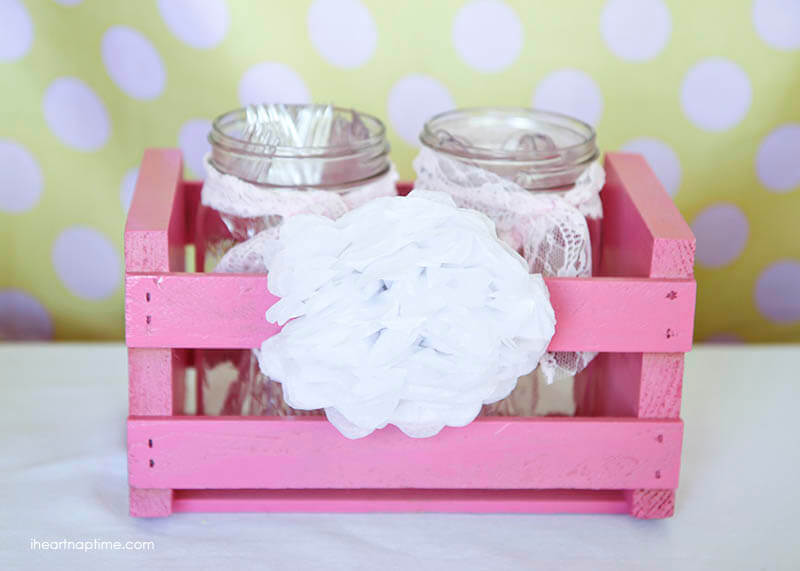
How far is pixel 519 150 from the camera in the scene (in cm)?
67

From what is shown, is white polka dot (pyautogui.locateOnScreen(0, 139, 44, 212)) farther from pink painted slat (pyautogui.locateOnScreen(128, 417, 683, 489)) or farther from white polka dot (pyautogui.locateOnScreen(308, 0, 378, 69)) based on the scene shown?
pink painted slat (pyautogui.locateOnScreen(128, 417, 683, 489))

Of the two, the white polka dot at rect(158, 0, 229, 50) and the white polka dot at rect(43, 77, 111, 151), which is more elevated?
the white polka dot at rect(158, 0, 229, 50)

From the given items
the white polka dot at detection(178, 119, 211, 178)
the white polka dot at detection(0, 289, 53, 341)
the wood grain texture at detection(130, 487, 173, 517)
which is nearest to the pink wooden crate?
the wood grain texture at detection(130, 487, 173, 517)

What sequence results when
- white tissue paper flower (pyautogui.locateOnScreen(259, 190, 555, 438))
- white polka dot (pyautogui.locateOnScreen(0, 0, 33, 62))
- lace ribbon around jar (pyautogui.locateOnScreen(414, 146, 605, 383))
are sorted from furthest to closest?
white polka dot (pyautogui.locateOnScreen(0, 0, 33, 62)), lace ribbon around jar (pyautogui.locateOnScreen(414, 146, 605, 383)), white tissue paper flower (pyautogui.locateOnScreen(259, 190, 555, 438))

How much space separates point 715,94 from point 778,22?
3.2 inches

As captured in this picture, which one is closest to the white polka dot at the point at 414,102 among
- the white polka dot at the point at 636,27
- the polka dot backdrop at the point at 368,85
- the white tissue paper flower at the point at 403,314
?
the polka dot backdrop at the point at 368,85

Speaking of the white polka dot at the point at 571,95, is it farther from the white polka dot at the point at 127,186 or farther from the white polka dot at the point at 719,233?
the white polka dot at the point at 127,186

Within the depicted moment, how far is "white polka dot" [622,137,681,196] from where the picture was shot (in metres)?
0.95

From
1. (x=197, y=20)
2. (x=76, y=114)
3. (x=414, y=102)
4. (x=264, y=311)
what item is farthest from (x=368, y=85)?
(x=264, y=311)

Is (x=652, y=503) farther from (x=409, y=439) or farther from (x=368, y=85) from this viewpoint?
(x=368, y=85)

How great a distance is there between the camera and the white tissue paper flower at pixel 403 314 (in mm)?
557

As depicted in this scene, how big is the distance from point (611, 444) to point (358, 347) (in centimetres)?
19

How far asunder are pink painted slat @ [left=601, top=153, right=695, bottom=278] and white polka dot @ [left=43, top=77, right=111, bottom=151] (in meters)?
0.44

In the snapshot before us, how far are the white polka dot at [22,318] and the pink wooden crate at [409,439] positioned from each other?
1.09 ft
